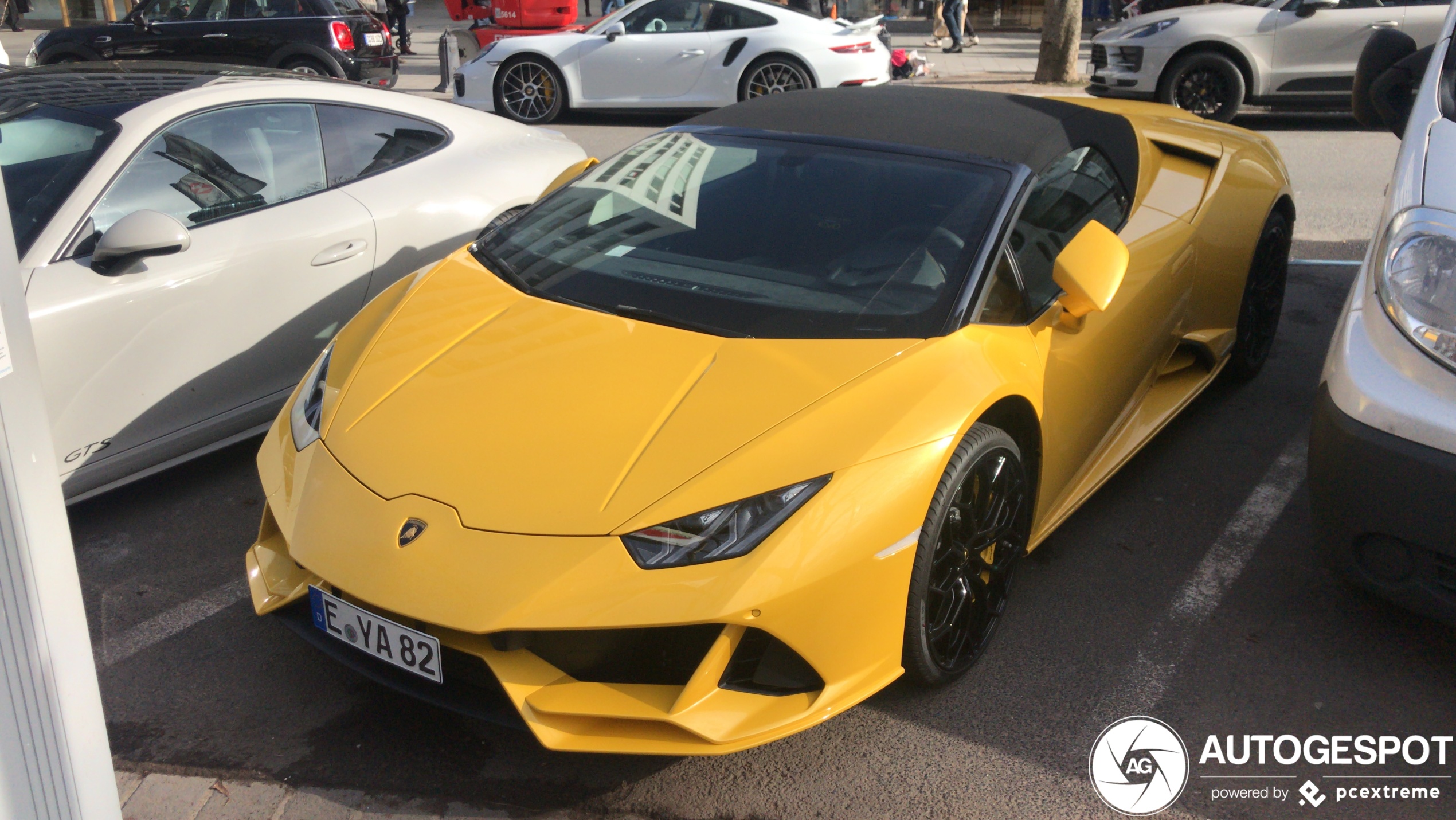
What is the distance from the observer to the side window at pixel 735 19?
10.7 metres

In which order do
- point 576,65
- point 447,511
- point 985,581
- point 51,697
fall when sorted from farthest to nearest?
point 576,65
point 985,581
point 447,511
point 51,697

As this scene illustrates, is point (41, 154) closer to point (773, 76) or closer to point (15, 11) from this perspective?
point (773, 76)

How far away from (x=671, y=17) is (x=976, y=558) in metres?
9.21

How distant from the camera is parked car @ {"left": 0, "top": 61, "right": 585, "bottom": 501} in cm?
Result: 337

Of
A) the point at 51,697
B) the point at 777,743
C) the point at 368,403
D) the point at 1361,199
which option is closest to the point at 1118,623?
the point at 777,743

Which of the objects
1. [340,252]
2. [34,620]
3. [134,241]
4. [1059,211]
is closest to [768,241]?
[1059,211]

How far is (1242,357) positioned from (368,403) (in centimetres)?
333

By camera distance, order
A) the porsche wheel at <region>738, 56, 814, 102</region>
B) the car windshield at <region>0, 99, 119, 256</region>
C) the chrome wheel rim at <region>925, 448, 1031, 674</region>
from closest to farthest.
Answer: the chrome wheel rim at <region>925, 448, 1031, 674</region>, the car windshield at <region>0, 99, 119, 256</region>, the porsche wheel at <region>738, 56, 814, 102</region>

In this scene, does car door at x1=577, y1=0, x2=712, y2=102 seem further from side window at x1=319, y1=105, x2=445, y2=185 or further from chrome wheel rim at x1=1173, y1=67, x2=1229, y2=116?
side window at x1=319, y1=105, x2=445, y2=185

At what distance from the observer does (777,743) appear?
265 centimetres

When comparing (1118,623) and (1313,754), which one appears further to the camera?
(1118,623)

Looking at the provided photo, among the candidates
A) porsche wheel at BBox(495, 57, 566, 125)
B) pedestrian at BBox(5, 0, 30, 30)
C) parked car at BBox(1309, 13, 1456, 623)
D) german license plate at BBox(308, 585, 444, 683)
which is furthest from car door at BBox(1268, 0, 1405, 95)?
pedestrian at BBox(5, 0, 30, 30)

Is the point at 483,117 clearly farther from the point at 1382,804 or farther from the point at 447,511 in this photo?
the point at 1382,804

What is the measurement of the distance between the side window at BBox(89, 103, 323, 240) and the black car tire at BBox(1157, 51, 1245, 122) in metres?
8.54
